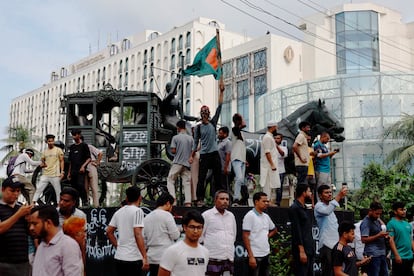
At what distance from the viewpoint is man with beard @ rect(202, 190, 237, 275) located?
6816 mm

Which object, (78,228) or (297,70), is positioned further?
(297,70)

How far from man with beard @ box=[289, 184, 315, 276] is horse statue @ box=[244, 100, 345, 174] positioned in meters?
4.91

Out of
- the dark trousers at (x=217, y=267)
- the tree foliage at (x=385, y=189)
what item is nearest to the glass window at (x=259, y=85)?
the tree foliage at (x=385, y=189)

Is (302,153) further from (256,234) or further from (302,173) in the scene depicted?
(256,234)

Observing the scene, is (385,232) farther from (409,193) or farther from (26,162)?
(409,193)

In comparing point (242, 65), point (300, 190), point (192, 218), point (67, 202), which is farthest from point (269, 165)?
point (242, 65)

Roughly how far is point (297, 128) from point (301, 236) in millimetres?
5550

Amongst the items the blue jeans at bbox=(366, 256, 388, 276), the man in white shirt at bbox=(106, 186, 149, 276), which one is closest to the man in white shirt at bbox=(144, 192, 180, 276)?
the man in white shirt at bbox=(106, 186, 149, 276)

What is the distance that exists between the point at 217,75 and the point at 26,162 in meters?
4.63

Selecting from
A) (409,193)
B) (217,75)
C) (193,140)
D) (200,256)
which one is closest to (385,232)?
(193,140)

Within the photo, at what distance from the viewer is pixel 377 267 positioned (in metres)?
8.51

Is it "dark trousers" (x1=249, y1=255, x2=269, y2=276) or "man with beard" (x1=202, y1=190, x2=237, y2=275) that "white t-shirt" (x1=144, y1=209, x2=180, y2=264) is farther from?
"dark trousers" (x1=249, y1=255, x2=269, y2=276)

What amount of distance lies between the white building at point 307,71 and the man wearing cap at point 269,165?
89.7ft

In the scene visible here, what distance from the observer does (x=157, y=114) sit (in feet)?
43.8
